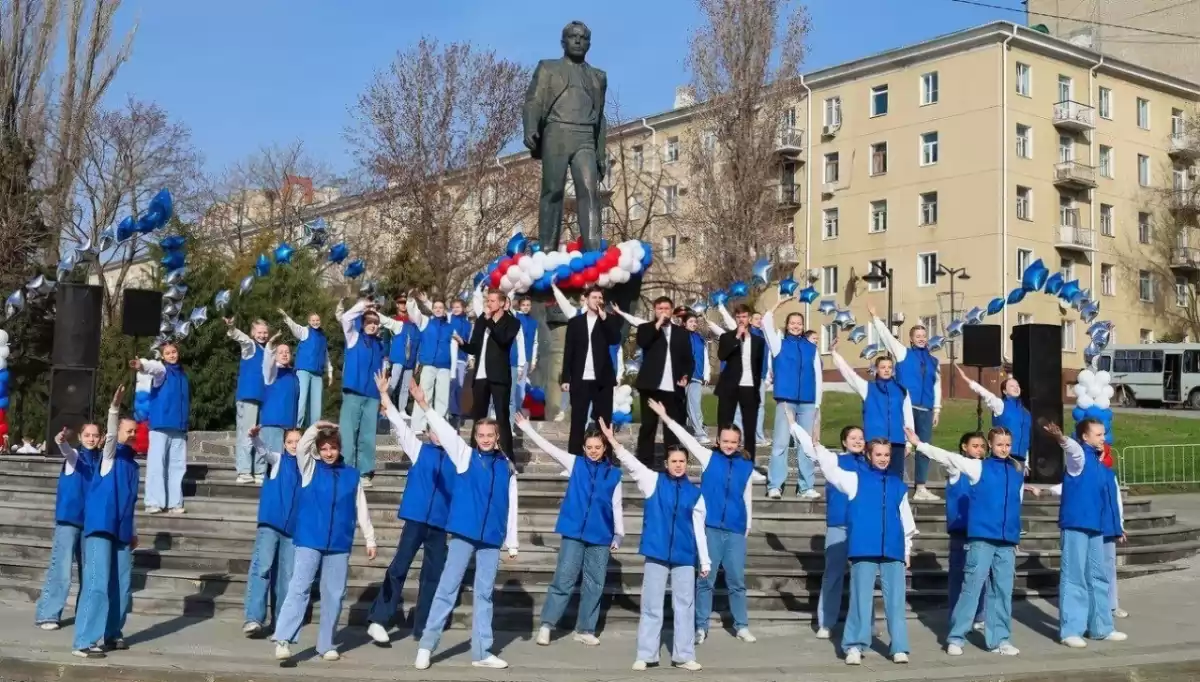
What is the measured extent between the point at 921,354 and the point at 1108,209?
4222 centimetres

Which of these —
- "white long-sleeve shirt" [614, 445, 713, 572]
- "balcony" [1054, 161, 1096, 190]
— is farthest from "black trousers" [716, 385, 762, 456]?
"balcony" [1054, 161, 1096, 190]

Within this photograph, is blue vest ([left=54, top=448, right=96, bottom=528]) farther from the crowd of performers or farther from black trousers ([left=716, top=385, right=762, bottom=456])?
black trousers ([left=716, top=385, right=762, bottom=456])

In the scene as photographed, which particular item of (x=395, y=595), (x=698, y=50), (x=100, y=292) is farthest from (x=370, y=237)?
(x=395, y=595)

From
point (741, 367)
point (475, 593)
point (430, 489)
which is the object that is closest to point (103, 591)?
point (430, 489)

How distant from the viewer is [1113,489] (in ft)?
35.3

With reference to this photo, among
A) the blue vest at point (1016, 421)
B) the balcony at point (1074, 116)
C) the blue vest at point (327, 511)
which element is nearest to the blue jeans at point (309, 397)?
the blue vest at point (327, 511)

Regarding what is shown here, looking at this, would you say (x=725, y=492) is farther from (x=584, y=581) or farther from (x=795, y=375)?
(x=795, y=375)

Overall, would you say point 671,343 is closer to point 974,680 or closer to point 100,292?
point 974,680

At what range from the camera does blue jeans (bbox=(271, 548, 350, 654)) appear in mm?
9000

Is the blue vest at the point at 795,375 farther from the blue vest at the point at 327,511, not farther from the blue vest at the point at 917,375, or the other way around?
the blue vest at the point at 327,511

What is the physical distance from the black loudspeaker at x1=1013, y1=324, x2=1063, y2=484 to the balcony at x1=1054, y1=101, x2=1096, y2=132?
3707 cm

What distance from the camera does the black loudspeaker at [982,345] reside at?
15.8 metres

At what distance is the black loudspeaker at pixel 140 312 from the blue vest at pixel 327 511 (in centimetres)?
745

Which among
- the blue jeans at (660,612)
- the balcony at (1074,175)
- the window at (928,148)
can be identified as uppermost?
the window at (928,148)
